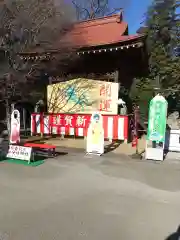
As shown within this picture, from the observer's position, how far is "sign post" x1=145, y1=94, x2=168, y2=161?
26.4 feet

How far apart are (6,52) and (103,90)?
14.3 ft

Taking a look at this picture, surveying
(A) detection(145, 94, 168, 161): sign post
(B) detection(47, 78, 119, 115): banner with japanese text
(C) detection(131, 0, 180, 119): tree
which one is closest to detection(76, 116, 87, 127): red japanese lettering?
(B) detection(47, 78, 119, 115): banner with japanese text

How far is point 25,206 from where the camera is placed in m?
4.64

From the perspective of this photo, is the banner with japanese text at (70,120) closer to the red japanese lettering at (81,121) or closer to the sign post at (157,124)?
the red japanese lettering at (81,121)

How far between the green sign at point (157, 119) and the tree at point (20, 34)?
5.54m

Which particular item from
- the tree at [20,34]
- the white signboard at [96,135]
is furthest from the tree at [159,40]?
the white signboard at [96,135]

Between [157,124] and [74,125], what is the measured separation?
461 centimetres

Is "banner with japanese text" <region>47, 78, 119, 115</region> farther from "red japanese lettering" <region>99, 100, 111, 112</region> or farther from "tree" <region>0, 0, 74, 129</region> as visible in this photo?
"tree" <region>0, 0, 74, 129</region>

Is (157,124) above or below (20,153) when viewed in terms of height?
above

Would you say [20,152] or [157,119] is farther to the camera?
[157,119]

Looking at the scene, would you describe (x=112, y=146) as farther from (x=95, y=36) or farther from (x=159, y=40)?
(x=159, y=40)

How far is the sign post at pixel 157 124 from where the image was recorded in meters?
8.04

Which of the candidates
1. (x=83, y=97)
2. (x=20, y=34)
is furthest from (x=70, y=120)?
(x=20, y=34)

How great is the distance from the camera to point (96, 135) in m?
8.68
